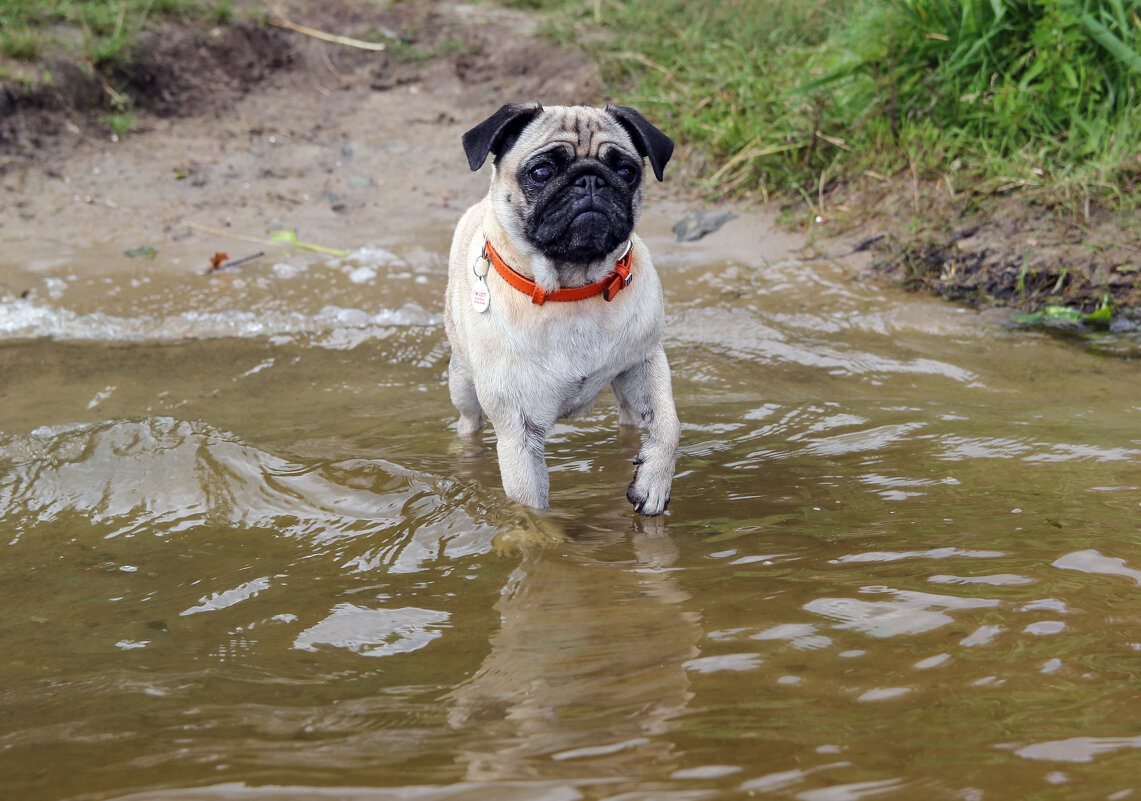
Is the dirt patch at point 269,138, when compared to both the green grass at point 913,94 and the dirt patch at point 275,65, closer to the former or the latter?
the dirt patch at point 275,65

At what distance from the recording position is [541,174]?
4098 millimetres

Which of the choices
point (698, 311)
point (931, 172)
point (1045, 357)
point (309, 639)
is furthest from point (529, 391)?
point (931, 172)

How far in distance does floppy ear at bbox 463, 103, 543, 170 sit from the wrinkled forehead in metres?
0.04

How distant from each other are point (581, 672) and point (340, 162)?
7.37 metres

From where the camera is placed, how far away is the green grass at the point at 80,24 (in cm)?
877

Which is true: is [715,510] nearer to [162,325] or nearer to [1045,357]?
[1045,357]

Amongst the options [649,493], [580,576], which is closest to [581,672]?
[580,576]

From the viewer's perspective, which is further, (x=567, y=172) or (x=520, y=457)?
(x=520, y=457)

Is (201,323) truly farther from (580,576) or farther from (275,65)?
(275,65)

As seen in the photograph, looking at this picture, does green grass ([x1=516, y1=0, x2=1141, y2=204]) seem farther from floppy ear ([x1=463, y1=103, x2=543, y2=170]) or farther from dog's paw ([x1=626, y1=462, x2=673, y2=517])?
dog's paw ([x1=626, y1=462, x2=673, y2=517])

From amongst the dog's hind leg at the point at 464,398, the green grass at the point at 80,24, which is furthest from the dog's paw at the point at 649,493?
the green grass at the point at 80,24

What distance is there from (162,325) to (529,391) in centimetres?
369

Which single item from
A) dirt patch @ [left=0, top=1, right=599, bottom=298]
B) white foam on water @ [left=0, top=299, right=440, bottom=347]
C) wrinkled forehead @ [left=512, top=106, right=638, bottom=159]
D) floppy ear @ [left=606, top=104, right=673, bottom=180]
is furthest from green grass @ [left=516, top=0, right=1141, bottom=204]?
wrinkled forehead @ [left=512, top=106, right=638, bottom=159]

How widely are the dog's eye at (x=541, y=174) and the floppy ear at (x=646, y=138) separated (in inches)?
18.3
